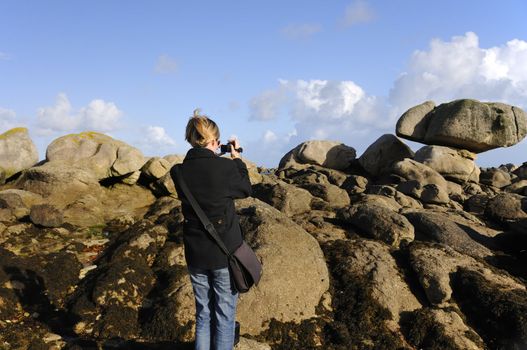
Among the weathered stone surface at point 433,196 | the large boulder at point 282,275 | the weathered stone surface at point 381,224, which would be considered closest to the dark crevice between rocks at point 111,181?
the large boulder at point 282,275

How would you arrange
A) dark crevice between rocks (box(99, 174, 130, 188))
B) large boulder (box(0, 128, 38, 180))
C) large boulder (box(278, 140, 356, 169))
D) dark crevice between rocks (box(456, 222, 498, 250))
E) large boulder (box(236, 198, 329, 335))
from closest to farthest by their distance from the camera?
large boulder (box(236, 198, 329, 335)), dark crevice between rocks (box(456, 222, 498, 250)), large boulder (box(0, 128, 38, 180)), dark crevice between rocks (box(99, 174, 130, 188)), large boulder (box(278, 140, 356, 169))

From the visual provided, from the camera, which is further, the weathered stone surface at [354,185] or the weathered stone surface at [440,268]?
the weathered stone surface at [354,185]

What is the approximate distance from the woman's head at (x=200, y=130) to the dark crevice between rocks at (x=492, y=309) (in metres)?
6.75

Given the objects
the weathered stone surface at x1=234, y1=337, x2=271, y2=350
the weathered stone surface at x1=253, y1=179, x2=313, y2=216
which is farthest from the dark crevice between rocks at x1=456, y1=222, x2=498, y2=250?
the weathered stone surface at x1=234, y1=337, x2=271, y2=350

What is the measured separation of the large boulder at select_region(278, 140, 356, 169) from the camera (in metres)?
36.0

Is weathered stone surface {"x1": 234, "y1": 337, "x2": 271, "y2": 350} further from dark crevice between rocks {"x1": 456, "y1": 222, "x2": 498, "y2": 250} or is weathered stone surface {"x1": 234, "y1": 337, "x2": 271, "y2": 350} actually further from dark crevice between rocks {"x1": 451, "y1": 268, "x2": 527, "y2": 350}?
dark crevice between rocks {"x1": 456, "y1": 222, "x2": 498, "y2": 250}

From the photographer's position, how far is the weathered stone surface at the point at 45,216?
554 inches

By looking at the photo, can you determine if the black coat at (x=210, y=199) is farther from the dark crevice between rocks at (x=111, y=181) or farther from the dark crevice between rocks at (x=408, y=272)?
the dark crevice between rocks at (x=111, y=181)

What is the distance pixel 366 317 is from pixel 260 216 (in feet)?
12.5

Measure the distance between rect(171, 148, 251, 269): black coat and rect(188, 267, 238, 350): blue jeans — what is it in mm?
211

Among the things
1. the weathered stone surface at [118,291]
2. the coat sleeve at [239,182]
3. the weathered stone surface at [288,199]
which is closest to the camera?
the coat sleeve at [239,182]

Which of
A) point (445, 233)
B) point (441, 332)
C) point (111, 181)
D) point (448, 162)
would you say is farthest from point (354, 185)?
point (441, 332)

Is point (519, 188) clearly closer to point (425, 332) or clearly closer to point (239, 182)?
point (425, 332)

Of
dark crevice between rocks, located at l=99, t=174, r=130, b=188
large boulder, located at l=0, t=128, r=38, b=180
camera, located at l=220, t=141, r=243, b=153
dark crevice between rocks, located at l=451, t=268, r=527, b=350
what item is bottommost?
dark crevice between rocks, located at l=451, t=268, r=527, b=350
